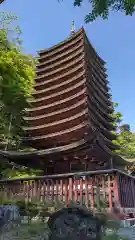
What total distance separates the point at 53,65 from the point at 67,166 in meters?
9.16

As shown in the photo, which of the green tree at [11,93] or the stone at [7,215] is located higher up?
the green tree at [11,93]

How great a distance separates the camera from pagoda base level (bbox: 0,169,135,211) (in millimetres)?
6328

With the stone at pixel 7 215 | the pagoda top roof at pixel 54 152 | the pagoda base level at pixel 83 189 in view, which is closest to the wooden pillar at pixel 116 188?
the pagoda base level at pixel 83 189

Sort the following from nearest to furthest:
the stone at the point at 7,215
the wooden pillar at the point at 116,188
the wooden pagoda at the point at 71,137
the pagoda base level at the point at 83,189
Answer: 1. the stone at the point at 7,215
2. the wooden pillar at the point at 116,188
3. the pagoda base level at the point at 83,189
4. the wooden pagoda at the point at 71,137

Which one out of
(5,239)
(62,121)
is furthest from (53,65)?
(5,239)

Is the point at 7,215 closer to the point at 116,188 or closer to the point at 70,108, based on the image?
the point at 116,188

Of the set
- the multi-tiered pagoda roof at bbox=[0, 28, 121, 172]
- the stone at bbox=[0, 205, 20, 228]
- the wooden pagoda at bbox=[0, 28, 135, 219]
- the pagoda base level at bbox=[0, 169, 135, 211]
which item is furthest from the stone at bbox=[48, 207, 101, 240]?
the multi-tiered pagoda roof at bbox=[0, 28, 121, 172]

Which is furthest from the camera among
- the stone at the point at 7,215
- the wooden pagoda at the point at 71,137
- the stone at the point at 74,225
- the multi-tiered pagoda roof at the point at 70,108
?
the multi-tiered pagoda roof at the point at 70,108

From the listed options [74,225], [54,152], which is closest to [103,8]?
[74,225]

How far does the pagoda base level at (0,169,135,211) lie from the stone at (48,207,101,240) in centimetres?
262

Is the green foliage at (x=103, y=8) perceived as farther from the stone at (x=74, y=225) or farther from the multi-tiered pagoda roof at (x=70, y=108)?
the multi-tiered pagoda roof at (x=70, y=108)

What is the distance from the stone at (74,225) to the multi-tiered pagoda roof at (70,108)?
785 cm

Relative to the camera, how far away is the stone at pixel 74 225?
3236mm

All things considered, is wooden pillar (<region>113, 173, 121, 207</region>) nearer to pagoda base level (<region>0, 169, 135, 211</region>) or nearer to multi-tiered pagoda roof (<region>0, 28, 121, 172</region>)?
pagoda base level (<region>0, 169, 135, 211</region>)
